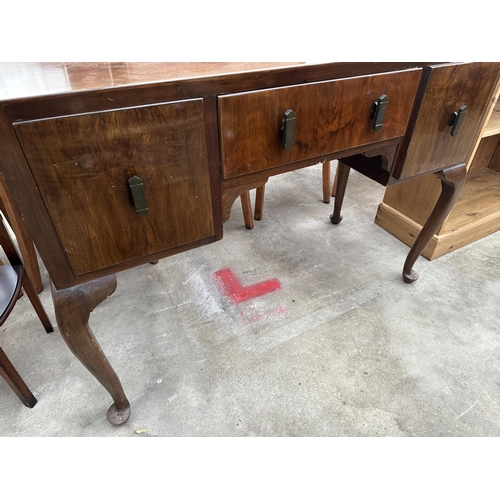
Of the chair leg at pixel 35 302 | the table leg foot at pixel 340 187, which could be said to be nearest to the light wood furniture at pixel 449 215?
the table leg foot at pixel 340 187

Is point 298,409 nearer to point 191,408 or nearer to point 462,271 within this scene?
point 191,408

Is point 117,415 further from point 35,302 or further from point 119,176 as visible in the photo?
point 119,176

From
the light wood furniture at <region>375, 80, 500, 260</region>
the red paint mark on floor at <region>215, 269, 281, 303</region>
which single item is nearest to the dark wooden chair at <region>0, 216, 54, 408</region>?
the red paint mark on floor at <region>215, 269, 281, 303</region>

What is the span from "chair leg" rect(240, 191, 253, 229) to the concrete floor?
115 mm

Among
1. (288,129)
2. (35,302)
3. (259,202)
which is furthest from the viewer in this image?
(259,202)

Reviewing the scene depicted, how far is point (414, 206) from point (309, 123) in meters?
1.05

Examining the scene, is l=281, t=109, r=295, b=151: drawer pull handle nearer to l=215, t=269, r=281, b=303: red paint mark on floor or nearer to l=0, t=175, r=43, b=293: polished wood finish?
l=215, t=269, r=281, b=303: red paint mark on floor

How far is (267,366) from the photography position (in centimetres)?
114

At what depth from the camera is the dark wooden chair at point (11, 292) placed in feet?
2.99

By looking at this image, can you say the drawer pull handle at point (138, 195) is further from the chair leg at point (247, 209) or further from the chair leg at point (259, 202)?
the chair leg at point (259, 202)

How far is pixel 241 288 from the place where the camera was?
143 centimetres

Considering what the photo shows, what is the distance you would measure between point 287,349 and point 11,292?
2.76 feet

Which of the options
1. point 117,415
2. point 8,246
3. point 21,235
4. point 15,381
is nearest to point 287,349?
point 117,415
